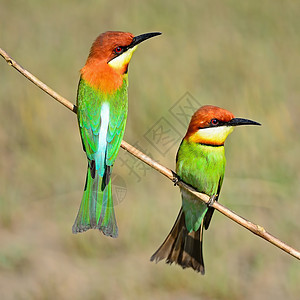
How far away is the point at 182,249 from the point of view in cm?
323

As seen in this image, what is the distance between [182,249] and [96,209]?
0.74 metres

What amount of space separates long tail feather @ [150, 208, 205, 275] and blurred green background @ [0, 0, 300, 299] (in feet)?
4.73

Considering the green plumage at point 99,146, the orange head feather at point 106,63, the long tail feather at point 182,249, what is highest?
the orange head feather at point 106,63

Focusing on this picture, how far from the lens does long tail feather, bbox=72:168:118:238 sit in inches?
103

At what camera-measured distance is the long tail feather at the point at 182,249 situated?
3.19 metres

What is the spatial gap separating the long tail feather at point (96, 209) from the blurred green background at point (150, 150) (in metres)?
2.05

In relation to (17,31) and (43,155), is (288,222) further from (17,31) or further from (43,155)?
(17,31)

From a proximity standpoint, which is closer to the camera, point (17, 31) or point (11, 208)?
point (11, 208)

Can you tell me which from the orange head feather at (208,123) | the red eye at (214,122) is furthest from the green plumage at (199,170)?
the red eye at (214,122)

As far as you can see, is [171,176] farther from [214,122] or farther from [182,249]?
[182,249]

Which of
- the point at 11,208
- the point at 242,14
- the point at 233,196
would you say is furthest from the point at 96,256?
the point at 242,14

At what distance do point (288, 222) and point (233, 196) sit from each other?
1.68ft

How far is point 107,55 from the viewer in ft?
9.57

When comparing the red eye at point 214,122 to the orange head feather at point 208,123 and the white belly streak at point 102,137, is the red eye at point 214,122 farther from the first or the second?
the white belly streak at point 102,137
